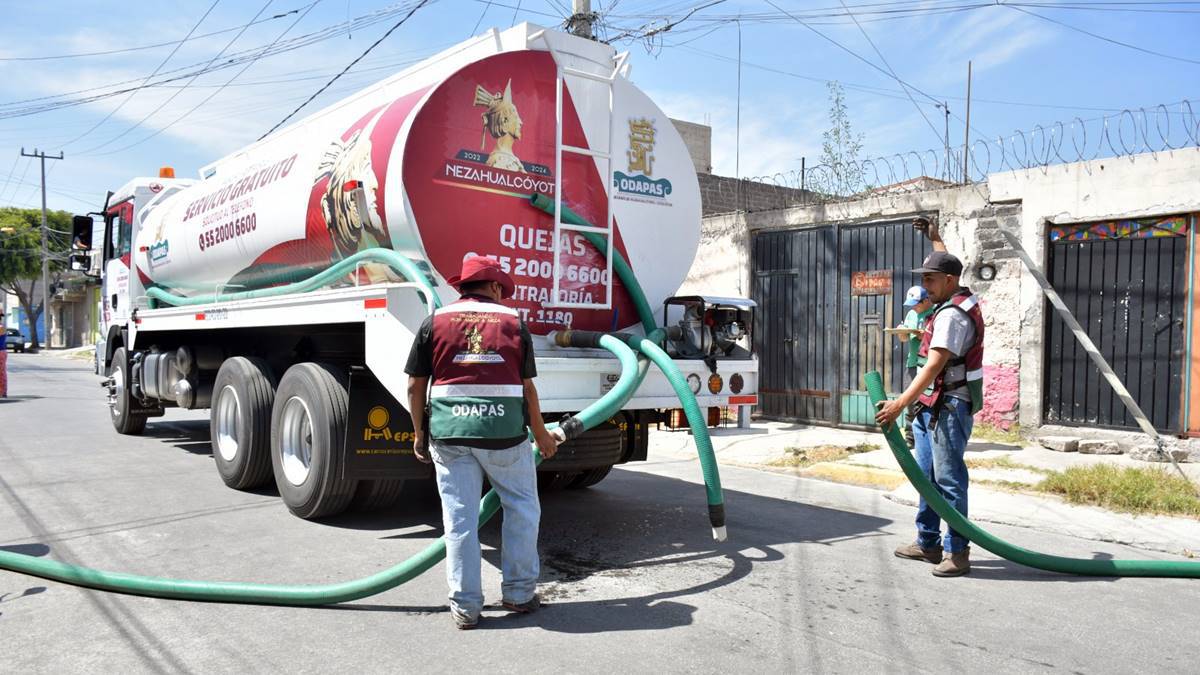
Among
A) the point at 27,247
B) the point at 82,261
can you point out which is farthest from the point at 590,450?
the point at 27,247

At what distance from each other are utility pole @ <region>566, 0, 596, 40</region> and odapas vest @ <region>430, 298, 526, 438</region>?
896 centimetres

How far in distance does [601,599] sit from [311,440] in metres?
2.54

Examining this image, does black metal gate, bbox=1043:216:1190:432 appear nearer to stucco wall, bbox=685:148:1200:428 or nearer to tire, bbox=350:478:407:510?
stucco wall, bbox=685:148:1200:428

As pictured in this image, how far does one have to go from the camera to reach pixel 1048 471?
766 cm

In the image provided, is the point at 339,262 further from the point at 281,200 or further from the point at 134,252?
the point at 134,252

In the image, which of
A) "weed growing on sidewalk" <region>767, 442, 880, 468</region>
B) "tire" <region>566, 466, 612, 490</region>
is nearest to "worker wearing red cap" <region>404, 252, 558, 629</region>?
"tire" <region>566, 466, 612, 490</region>

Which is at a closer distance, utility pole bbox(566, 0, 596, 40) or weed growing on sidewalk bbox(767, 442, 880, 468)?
weed growing on sidewalk bbox(767, 442, 880, 468)

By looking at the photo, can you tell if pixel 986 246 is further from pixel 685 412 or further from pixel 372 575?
pixel 372 575

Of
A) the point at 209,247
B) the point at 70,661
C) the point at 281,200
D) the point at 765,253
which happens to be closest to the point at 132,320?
the point at 209,247

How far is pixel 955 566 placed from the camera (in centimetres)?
470

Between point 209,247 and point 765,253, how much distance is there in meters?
7.13

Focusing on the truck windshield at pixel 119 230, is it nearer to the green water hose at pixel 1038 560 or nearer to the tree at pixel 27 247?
the green water hose at pixel 1038 560

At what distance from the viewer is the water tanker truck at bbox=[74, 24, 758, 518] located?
507cm

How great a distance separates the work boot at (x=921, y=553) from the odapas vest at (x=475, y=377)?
8.22 feet
